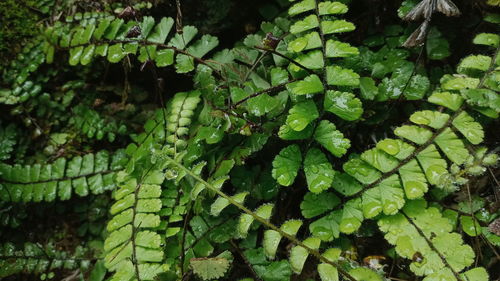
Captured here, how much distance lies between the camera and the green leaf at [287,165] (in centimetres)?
157

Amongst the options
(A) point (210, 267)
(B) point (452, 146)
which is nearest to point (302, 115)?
(B) point (452, 146)

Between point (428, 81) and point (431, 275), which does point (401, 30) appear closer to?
point (428, 81)

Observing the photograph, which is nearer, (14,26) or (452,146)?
(452,146)

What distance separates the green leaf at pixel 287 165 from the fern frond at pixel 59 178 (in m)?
0.99

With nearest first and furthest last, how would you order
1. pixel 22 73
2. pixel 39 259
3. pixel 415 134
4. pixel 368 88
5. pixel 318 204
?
pixel 415 134
pixel 318 204
pixel 368 88
pixel 39 259
pixel 22 73

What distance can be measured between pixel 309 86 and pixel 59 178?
5.23 feet

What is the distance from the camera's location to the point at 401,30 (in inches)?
77.0

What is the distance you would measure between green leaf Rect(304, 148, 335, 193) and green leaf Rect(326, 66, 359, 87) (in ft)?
1.05

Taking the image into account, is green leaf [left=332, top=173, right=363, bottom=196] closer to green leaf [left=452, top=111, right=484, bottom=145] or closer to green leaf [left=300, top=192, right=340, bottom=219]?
green leaf [left=300, top=192, right=340, bottom=219]

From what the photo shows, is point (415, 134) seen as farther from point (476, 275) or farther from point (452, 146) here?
point (476, 275)

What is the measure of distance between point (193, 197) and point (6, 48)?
1.83 m

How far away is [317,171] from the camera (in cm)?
158

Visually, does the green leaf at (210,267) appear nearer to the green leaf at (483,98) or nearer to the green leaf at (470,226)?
the green leaf at (470,226)

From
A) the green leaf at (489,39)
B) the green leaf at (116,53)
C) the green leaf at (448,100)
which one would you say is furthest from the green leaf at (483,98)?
the green leaf at (116,53)
